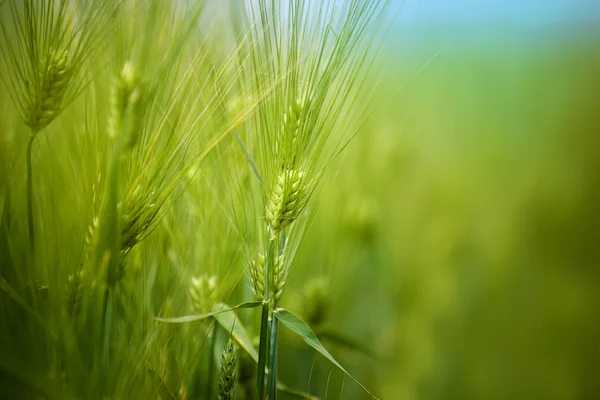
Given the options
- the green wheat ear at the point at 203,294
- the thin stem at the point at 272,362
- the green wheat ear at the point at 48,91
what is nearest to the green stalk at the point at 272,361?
the thin stem at the point at 272,362

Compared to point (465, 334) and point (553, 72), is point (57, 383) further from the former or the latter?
point (553, 72)

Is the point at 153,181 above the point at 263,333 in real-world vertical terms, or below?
above

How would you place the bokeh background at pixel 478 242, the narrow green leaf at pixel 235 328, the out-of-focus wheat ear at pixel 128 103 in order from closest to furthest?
the out-of-focus wheat ear at pixel 128 103 → the narrow green leaf at pixel 235 328 → the bokeh background at pixel 478 242

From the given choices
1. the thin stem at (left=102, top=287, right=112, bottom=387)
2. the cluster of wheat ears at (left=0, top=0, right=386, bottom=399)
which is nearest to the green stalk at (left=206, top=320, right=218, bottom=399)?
the cluster of wheat ears at (left=0, top=0, right=386, bottom=399)

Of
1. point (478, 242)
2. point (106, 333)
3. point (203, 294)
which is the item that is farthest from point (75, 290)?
point (478, 242)

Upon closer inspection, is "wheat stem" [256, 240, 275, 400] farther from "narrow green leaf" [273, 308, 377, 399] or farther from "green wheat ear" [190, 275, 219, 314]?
"green wheat ear" [190, 275, 219, 314]

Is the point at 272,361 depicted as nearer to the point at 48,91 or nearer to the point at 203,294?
the point at 203,294

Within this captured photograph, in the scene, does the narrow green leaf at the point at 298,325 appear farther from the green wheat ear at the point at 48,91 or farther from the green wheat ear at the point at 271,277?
the green wheat ear at the point at 48,91

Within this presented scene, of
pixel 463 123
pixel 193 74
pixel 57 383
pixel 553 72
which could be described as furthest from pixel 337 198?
pixel 553 72
